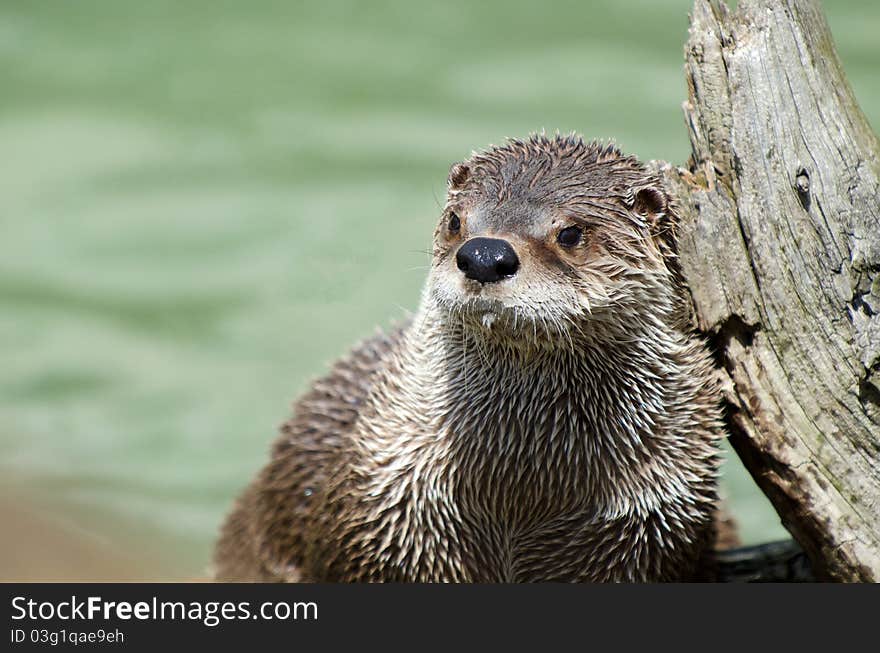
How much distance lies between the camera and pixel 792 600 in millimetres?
3691

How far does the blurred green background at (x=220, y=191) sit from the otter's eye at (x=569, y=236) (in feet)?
11.4

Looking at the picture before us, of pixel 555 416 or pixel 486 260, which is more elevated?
pixel 486 260

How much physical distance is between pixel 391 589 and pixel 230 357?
13.9ft

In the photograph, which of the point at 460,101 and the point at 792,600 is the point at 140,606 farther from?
the point at 460,101

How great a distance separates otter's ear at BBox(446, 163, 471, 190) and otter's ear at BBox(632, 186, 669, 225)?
54cm

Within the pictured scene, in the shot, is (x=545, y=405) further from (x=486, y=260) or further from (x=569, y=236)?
(x=486, y=260)

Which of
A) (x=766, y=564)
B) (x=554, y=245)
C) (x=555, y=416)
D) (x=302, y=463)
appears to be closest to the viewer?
(x=554, y=245)

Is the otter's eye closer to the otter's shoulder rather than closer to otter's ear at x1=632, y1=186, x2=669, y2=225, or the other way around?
otter's ear at x1=632, y1=186, x2=669, y2=225

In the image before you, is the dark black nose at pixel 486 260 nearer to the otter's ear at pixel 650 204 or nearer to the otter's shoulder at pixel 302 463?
the otter's ear at pixel 650 204

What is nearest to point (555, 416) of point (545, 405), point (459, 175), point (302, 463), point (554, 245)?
point (545, 405)

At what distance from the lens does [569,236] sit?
3590mm

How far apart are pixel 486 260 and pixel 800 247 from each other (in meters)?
1.02

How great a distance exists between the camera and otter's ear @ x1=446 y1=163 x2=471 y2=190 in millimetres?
3879

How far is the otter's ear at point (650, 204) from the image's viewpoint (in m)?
3.71
